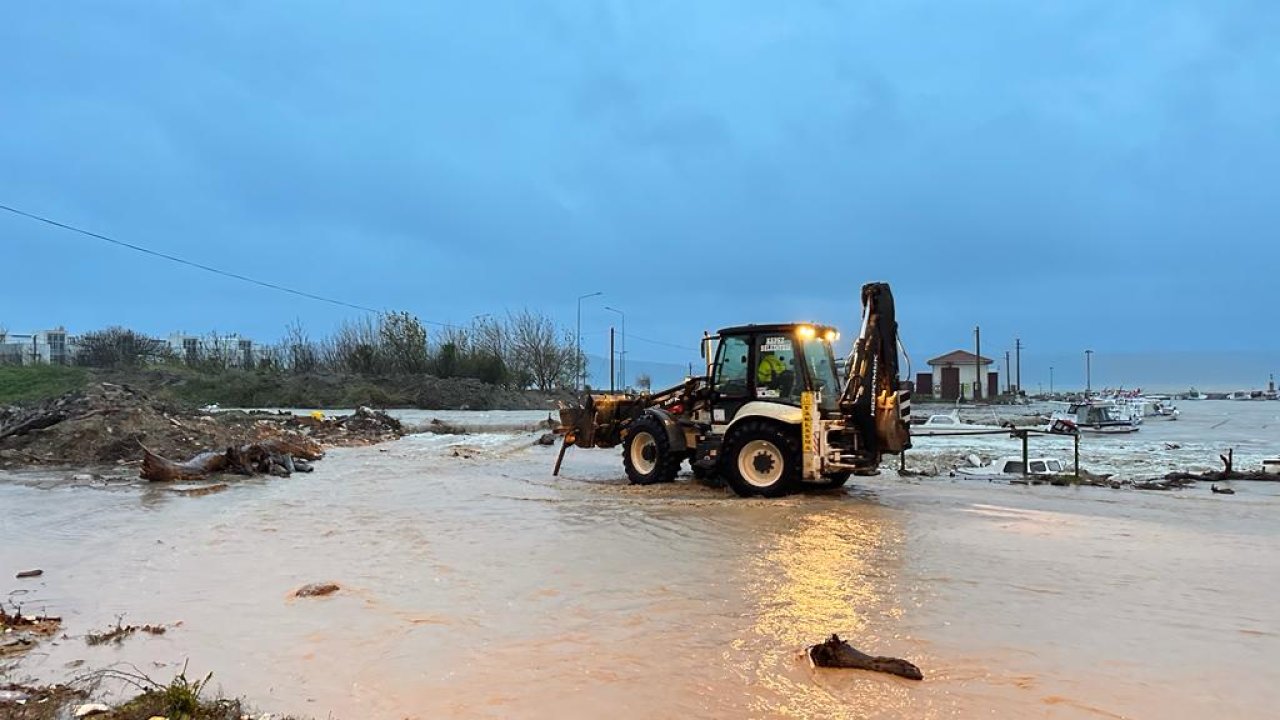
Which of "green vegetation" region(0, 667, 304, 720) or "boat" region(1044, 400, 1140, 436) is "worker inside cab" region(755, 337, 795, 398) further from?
"boat" region(1044, 400, 1140, 436)

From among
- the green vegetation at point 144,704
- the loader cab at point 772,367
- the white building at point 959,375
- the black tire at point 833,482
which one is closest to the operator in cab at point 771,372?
the loader cab at point 772,367

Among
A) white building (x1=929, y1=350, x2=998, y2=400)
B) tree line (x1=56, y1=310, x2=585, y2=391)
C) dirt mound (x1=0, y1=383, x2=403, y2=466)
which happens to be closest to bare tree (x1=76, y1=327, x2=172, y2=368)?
tree line (x1=56, y1=310, x2=585, y2=391)

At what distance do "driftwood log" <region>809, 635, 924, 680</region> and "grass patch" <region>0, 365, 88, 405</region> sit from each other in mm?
45450

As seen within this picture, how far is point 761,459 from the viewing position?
40.8 feet

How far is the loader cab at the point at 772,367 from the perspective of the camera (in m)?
12.8

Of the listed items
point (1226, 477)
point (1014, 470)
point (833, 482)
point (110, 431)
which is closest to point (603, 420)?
point (833, 482)

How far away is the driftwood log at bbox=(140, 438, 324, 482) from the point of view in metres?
15.0

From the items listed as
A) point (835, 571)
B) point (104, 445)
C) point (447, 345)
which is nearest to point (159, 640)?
point (835, 571)

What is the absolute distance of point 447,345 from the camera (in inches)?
2557

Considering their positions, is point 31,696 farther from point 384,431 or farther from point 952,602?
point 384,431

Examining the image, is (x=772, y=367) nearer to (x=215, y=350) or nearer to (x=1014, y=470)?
(x=1014, y=470)

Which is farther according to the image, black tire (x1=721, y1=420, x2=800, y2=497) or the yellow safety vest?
the yellow safety vest

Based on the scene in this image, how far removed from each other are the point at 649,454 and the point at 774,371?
9.34 feet

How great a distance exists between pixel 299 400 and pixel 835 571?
4889cm
